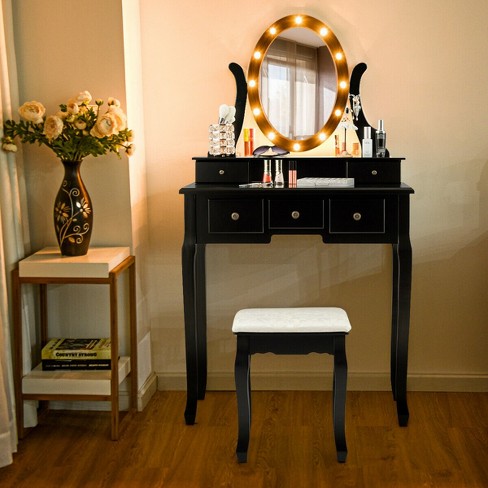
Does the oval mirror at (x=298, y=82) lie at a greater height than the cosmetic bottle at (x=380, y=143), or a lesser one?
greater

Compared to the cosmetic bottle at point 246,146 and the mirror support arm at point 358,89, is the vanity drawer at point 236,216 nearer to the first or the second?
the cosmetic bottle at point 246,146

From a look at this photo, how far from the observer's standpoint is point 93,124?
3172 millimetres

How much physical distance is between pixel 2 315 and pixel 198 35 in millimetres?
1468

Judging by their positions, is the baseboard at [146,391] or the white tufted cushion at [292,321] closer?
the white tufted cushion at [292,321]

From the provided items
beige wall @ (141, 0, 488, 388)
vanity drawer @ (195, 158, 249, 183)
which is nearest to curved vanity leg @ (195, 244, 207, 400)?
beige wall @ (141, 0, 488, 388)

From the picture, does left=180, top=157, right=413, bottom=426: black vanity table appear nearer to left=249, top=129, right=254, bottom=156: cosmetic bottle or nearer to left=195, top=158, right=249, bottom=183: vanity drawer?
left=195, top=158, right=249, bottom=183: vanity drawer

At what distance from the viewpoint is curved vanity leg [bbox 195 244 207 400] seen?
3.61m

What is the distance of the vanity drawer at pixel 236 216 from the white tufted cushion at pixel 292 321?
340mm

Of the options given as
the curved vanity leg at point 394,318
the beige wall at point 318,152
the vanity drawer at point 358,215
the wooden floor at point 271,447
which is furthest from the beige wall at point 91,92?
the curved vanity leg at point 394,318

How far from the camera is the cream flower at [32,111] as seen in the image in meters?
3.12

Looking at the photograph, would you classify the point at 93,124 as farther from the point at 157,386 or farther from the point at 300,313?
the point at 157,386

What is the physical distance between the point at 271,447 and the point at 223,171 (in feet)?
3.68

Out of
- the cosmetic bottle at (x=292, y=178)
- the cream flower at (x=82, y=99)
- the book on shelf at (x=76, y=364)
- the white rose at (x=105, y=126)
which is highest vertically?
the cream flower at (x=82, y=99)

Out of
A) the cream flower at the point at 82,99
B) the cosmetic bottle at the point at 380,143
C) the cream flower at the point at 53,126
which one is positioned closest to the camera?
the cream flower at the point at 53,126
